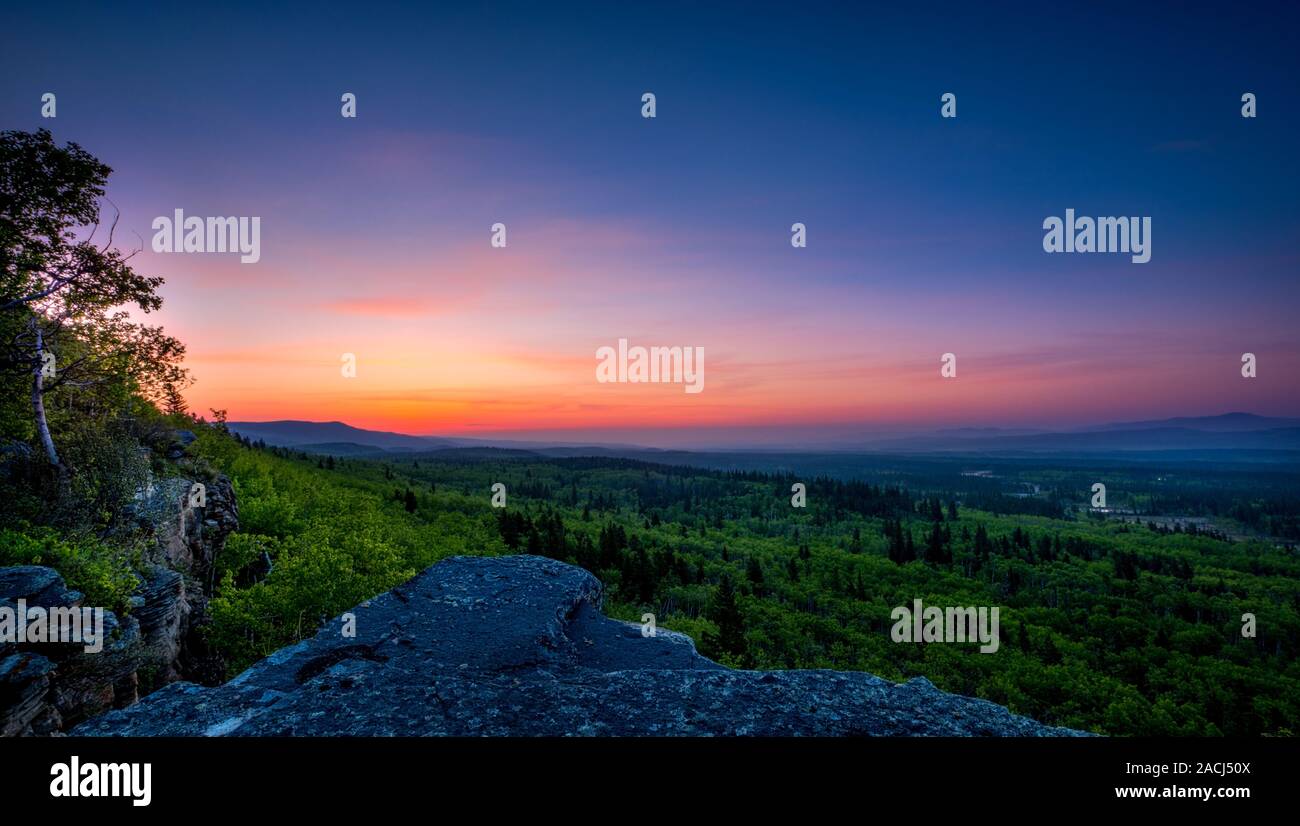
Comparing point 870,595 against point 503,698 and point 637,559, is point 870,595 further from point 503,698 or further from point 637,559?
point 503,698

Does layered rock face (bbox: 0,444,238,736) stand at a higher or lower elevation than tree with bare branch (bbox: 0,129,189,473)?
lower

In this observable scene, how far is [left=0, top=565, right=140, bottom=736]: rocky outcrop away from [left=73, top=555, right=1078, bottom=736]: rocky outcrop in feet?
12.1

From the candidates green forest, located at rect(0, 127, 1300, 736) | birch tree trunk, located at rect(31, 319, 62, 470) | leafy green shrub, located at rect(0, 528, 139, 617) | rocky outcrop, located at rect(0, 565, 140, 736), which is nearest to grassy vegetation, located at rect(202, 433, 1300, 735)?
green forest, located at rect(0, 127, 1300, 736)

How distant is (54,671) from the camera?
7074 mm

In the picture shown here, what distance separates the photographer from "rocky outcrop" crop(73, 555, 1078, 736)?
4.29m

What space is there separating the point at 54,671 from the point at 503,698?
7.51 metres

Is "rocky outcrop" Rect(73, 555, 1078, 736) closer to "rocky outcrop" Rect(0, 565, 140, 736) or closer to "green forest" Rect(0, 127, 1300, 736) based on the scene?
"rocky outcrop" Rect(0, 565, 140, 736)

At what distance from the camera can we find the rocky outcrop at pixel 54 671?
6383 mm

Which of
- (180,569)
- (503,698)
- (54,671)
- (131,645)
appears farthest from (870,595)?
(54,671)

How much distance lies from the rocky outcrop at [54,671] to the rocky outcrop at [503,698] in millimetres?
3700

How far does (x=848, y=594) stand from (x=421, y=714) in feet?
404

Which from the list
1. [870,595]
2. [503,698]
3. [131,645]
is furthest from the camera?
[870,595]
